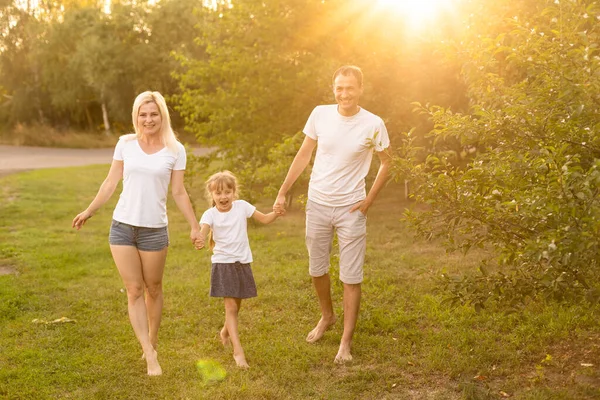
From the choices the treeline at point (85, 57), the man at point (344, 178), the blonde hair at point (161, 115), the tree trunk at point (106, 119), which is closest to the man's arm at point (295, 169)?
the man at point (344, 178)

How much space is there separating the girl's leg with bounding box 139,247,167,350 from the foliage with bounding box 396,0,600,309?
6.66 ft

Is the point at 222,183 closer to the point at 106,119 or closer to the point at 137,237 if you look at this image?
the point at 137,237

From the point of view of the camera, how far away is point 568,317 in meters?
6.27

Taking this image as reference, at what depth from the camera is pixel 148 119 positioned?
17.0 feet

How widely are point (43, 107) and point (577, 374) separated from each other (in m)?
43.4

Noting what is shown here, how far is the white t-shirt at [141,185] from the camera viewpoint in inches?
201

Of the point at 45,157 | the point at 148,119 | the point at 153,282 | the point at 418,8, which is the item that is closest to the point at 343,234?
the point at 153,282

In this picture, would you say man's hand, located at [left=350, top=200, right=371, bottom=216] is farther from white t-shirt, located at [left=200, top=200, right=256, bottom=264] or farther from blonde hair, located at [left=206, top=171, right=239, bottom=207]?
blonde hair, located at [left=206, top=171, right=239, bottom=207]

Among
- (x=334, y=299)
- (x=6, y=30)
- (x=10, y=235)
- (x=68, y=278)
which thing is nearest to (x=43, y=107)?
(x=6, y=30)

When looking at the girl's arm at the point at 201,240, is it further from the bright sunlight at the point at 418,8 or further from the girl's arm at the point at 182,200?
the bright sunlight at the point at 418,8

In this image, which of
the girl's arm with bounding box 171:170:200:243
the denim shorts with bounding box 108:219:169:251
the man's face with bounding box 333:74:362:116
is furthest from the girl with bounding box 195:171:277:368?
the man's face with bounding box 333:74:362:116

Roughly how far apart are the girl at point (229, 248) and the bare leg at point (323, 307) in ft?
2.44

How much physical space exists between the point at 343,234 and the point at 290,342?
46.4 inches

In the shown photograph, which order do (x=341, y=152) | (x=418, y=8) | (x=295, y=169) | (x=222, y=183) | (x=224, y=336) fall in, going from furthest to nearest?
(x=418, y=8)
(x=224, y=336)
(x=295, y=169)
(x=222, y=183)
(x=341, y=152)
